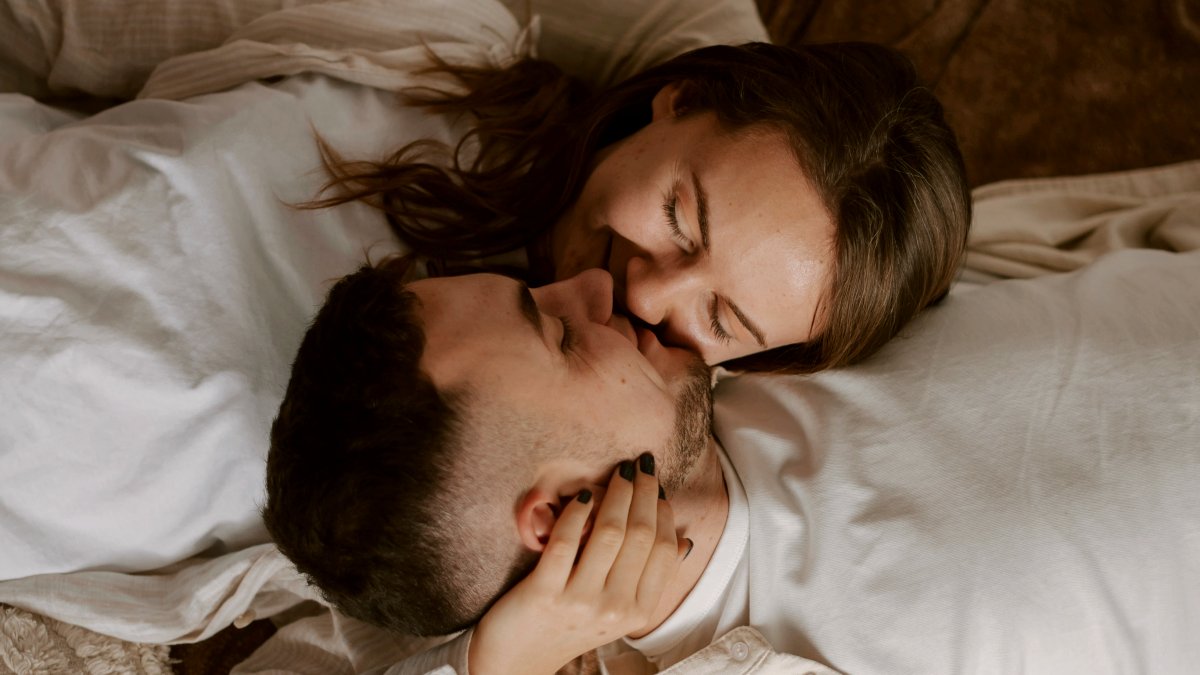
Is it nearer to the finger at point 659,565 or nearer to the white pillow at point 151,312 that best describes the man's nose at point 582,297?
the finger at point 659,565

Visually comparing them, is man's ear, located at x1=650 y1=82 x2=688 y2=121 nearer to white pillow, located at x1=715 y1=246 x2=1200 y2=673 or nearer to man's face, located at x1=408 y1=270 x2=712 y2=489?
man's face, located at x1=408 y1=270 x2=712 y2=489

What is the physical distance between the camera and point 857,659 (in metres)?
1.17

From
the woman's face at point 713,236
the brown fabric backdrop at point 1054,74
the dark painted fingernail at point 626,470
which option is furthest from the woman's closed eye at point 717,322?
the brown fabric backdrop at point 1054,74

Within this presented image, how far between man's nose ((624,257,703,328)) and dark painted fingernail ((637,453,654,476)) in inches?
→ 8.4

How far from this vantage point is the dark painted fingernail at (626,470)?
1.05m

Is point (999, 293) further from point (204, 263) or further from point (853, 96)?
A: point (204, 263)

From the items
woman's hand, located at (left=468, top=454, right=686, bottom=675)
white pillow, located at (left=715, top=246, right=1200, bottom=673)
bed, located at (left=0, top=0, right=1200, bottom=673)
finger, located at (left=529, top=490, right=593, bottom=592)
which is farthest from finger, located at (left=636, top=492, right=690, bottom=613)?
bed, located at (left=0, top=0, right=1200, bottom=673)

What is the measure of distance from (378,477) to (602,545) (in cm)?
28

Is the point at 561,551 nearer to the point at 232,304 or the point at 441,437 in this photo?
the point at 441,437

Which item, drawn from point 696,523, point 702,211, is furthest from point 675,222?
point 696,523

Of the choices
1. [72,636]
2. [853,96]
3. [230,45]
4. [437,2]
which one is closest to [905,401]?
[853,96]

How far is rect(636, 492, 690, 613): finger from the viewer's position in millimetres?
1061

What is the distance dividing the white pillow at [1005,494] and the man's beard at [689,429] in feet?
0.50

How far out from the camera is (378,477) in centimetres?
91
